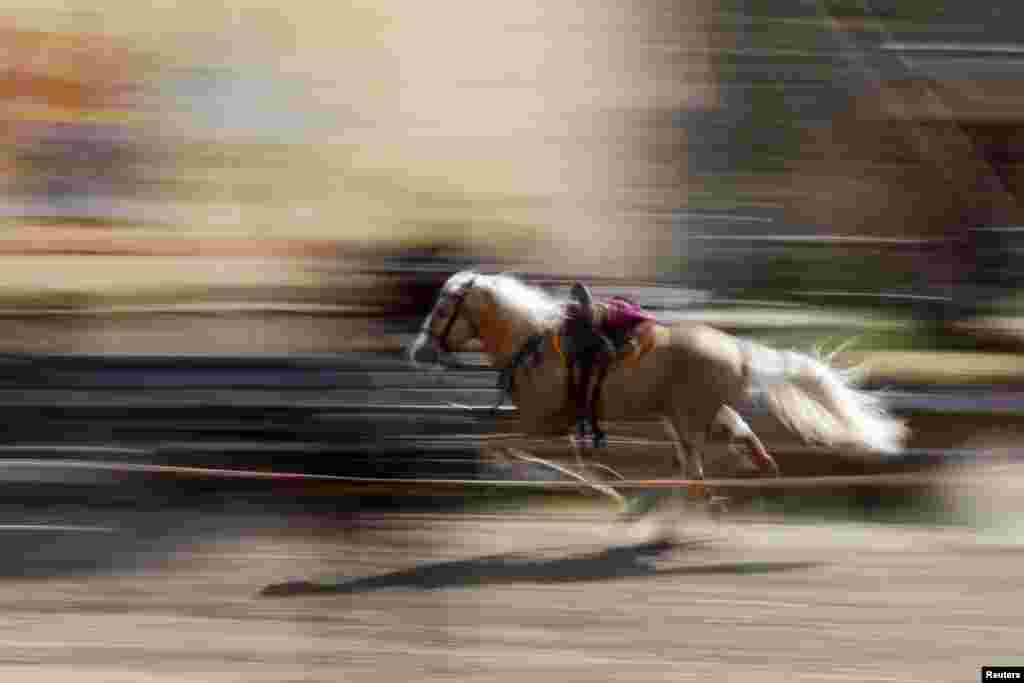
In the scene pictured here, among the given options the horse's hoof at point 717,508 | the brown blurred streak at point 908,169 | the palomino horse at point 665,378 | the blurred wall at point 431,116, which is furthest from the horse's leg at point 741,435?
the brown blurred streak at point 908,169

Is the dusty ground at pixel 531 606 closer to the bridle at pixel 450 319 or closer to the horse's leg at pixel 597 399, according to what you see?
the horse's leg at pixel 597 399

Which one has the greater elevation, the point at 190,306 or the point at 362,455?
the point at 190,306

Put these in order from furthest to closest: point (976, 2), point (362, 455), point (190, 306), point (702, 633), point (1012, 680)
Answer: point (976, 2) → point (190, 306) → point (362, 455) → point (702, 633) → point (1012, 680)

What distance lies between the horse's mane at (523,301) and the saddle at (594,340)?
0.07 metres

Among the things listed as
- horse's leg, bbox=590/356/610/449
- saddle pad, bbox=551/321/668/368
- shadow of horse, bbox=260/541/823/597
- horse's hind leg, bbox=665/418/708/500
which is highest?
saddle pad, bbox=551/321/668/368

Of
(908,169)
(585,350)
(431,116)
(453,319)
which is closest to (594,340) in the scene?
(585,350)

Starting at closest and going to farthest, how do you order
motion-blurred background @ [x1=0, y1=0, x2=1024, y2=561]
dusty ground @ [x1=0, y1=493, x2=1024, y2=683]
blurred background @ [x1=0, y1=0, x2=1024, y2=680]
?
dusty ground @ [x1=0, y1=493, x2=1024, y2=683]
blurred background @ [x1=0, y1=0, x2=1024, y2=680]
motion-blurred background @ [x1=0, y1=0, x2=1024, y2=561]

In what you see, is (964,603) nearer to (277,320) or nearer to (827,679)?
(827,679)

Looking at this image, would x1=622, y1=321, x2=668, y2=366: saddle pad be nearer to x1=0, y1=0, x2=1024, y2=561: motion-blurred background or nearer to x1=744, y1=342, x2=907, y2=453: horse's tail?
x1=744, y1=342, x2=907, y2=453: horse's tail

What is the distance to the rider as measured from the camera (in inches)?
226

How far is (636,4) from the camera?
9.61m

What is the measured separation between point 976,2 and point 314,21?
4580 mm

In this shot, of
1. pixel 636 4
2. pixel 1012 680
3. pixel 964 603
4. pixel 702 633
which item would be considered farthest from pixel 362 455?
pixel 636 4

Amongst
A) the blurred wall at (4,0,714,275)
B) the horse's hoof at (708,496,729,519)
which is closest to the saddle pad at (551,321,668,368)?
the horse's hoof at (708,496,729,519)
